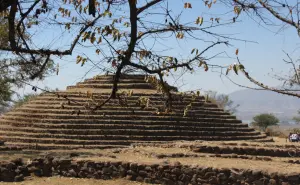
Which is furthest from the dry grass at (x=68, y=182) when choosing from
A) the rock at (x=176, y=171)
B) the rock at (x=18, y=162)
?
the rock at (x=176, y=171)

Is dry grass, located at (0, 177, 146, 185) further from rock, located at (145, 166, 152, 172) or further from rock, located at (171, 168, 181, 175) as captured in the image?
rock, located at (171, 168, 181, 175)

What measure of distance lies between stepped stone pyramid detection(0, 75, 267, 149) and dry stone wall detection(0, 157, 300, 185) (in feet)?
24.9

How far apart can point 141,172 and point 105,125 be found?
10049 mm

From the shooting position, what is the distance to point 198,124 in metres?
22.6

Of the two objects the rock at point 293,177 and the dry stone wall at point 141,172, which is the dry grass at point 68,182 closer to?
the dry stone wall at point 141,172

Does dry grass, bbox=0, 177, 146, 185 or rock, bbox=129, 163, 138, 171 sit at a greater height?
rock, bbox=129, 163, 138, 171

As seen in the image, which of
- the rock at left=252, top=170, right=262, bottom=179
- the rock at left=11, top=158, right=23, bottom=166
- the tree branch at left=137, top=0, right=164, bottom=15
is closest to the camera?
the tree branch at left=137, top=0, right=164, bottom=15

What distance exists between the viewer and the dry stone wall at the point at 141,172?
10094 millimetres

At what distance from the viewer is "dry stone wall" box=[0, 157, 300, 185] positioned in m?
10.1

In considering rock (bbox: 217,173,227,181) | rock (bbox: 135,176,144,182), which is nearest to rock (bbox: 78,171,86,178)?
rock (bbox: 135,176,144,182)

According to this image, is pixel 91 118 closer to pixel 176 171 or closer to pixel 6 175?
pixel 6 175

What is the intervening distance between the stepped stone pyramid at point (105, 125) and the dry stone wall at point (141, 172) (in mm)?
7592

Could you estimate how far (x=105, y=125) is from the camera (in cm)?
2106

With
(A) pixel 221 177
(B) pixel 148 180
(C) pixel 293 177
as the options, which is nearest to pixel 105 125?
(B) pixel 148 180
